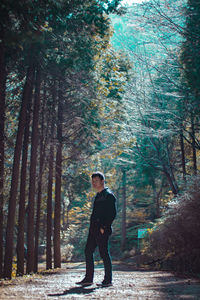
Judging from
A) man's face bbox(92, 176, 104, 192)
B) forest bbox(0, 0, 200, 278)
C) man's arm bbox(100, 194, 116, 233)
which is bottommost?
man's arm bbox(100, 194, 116, 233)

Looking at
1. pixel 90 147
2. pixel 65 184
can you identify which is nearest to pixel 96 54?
pixel 90 147

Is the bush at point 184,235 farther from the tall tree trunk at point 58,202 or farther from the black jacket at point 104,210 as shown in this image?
the tall tree trunk at point 58,202

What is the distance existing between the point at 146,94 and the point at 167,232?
30.3ft

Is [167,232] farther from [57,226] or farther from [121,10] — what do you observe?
[121,10]

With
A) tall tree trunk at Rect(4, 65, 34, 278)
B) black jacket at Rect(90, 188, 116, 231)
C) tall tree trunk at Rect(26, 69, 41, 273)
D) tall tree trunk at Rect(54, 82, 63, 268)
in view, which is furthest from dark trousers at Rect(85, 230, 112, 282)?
tall tree trunk at Rect(54, 82, 63, 268)

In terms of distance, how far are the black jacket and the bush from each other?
3.87 meters

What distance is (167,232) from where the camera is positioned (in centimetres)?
1038

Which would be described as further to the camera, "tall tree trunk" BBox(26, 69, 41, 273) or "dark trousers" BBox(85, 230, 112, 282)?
"tall tree trunk" BBox(26, 69, 41, 273)

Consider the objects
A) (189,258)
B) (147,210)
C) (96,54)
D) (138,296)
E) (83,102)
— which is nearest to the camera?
(138,296)

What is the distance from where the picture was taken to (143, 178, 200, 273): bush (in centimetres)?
927

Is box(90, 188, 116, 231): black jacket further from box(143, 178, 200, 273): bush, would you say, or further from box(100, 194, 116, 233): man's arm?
box(143, 178, 200, 273): bush

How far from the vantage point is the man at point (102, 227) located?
6.13 metres

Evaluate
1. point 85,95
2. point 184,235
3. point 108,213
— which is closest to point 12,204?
point 85,95

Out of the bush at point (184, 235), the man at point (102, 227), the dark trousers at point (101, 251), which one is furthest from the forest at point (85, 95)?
the dark trousers at point (101, 251)
